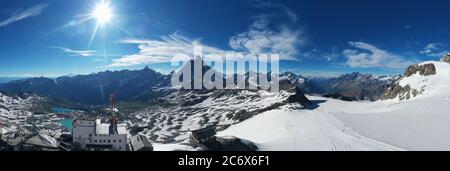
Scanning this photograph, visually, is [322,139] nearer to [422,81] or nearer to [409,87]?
[422,81]

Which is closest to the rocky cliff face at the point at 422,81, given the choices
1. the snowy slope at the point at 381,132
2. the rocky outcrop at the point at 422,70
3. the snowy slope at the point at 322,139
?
the rocky outcrop at the point at 422,70

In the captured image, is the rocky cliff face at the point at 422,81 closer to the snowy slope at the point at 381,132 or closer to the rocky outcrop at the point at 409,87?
the rocky outcrop at the point at 409,87

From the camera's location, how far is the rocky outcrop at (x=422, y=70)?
127637mm

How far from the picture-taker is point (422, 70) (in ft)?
441

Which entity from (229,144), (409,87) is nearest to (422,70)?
(409,87)

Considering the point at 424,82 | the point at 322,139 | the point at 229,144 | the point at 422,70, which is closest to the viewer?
the point at 229,144

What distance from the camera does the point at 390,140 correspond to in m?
66.6

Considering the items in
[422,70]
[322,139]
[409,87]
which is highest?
[422,70]

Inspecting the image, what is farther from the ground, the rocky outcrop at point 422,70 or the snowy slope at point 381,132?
the rocky outcrop at point 422,70
